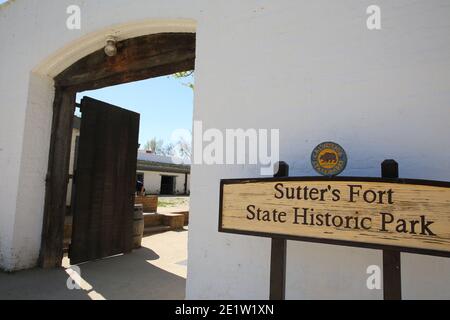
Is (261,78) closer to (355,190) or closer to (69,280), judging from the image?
(355,190)

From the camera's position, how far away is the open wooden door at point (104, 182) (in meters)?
4.76

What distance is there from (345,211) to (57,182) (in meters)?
4.26

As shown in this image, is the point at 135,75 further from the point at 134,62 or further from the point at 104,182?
the point at 104,182

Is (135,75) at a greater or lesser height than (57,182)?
greater

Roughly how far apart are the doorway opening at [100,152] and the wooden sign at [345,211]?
216cm

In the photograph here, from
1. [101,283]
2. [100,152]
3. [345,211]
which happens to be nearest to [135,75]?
[100,152]

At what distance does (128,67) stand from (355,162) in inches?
120

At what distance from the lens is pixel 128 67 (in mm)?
4016

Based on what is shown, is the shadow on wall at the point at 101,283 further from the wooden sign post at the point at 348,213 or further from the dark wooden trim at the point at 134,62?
the dark wooden trim at the point at 134,62

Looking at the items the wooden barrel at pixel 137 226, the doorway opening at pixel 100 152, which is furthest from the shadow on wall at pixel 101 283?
the wooden barrel at pixel 137 226

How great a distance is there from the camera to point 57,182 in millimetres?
4625

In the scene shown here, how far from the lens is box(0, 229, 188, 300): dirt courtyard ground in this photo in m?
3.51

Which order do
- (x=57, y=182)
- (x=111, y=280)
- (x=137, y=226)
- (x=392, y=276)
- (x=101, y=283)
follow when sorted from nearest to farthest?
(x=392, y=276) < (x=101, y=283) < (x=111, y=280) < (x=57, y=182) < (x=137, y=226)

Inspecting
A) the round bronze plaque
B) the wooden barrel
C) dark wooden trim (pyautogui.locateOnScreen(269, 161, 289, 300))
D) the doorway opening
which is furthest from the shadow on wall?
the round bronze plaque
